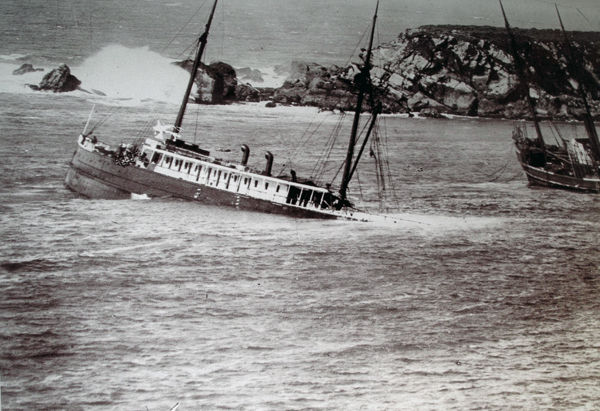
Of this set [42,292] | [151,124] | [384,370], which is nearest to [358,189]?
[151,124]

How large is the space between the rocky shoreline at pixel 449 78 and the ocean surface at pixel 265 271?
1.11ft

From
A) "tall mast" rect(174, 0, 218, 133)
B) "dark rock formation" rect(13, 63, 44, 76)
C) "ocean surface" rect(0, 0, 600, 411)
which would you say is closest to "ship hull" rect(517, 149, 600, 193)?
"ocean surface" rect(0, 0, 600, 411)

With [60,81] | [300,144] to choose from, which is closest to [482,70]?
[300,144]

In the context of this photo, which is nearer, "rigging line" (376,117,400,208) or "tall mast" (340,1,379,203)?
"tall mast" (340,1,379,203)

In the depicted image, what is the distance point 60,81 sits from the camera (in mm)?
6793

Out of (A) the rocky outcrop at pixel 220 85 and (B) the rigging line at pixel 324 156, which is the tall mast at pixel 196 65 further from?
(B) the rigging line at pixel 324 156

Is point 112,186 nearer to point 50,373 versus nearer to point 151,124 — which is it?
point 151,124

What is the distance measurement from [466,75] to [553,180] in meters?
2.57

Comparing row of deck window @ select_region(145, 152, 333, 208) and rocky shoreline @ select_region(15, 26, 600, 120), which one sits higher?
rocky shoreline @ select_region(15, 26, 600, 120)

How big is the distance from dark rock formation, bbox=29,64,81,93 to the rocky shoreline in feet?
5.66

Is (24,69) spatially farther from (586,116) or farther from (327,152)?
(586,116)

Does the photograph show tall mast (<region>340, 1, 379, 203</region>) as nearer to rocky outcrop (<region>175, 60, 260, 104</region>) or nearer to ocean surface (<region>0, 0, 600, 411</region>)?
ocean surface (<region>0, 0, 600, 411</region>)

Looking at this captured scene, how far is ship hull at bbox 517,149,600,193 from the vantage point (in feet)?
26.7

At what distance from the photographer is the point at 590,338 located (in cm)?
581
